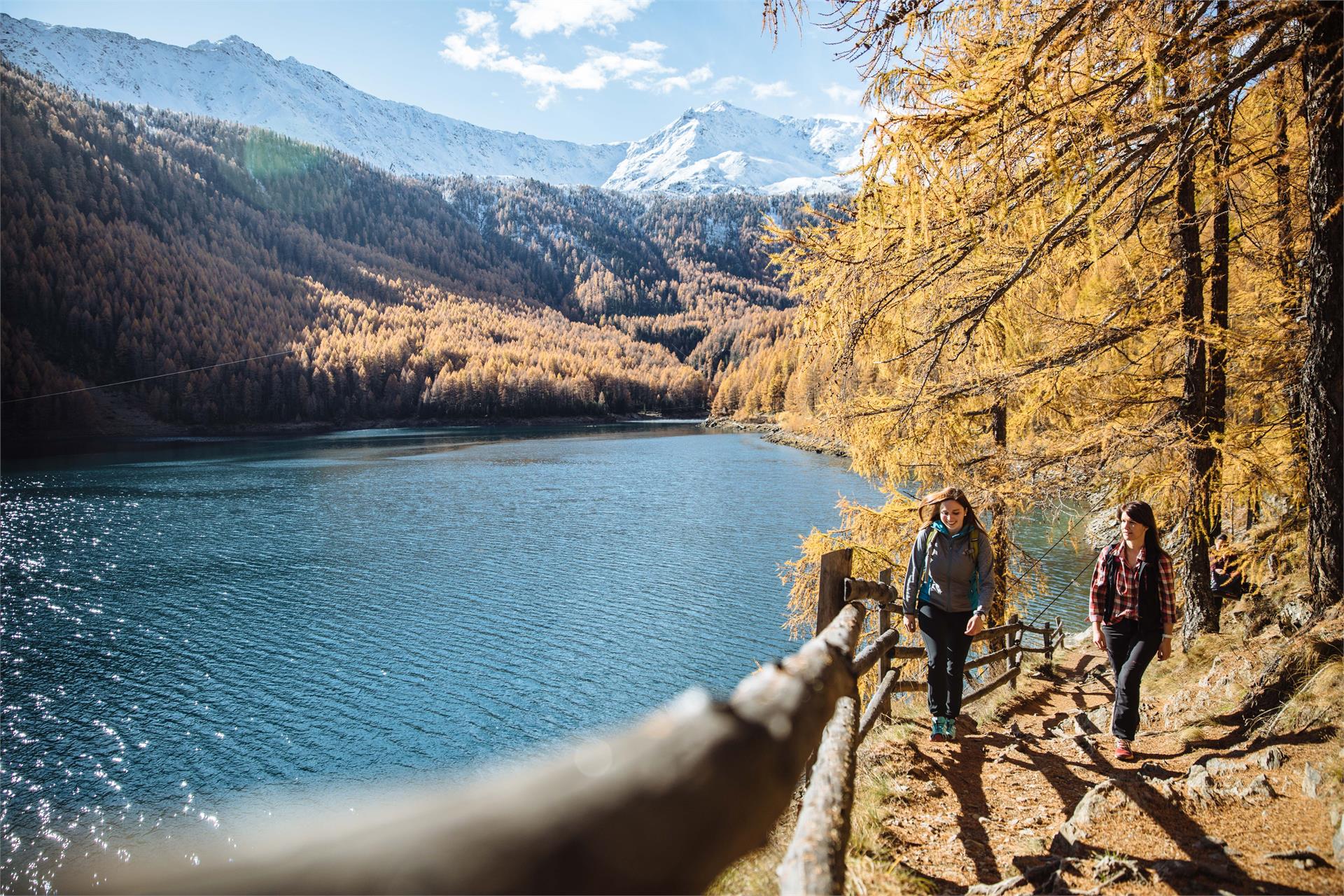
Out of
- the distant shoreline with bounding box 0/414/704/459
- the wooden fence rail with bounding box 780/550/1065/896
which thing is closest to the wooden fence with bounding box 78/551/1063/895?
the wooden fence rail with bounding box 780/550/1065/896

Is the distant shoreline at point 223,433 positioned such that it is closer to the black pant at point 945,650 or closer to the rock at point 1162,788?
the black pant at point 945,650

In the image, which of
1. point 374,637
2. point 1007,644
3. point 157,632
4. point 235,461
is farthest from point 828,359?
point 235,461

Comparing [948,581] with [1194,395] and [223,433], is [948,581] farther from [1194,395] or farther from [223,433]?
[223,433]

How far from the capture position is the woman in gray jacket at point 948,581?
18.1ft

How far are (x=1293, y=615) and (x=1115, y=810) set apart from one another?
4.19m

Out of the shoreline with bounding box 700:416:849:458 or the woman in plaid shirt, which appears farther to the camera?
the shoreline with bounding box 700:416:849:458

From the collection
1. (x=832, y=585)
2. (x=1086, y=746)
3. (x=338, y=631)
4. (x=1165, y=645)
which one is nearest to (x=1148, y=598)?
(x=1165, y=645)

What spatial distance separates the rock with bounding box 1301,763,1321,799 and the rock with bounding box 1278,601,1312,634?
2070mm

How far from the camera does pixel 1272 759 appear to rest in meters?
4.37

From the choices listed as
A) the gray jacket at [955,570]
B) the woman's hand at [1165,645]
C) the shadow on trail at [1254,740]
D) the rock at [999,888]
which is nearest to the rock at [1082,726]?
the shadow on trail at [1254,740]

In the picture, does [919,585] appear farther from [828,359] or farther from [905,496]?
[905,496]

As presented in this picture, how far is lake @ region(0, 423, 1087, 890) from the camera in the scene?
13.7 m

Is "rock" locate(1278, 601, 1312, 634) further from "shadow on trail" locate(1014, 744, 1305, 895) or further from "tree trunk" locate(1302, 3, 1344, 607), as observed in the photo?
"shadow on trail" locate(1014, 744, 1305, 895)

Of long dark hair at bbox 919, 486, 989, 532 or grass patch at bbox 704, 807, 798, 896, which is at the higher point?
long dark hair at bbox 919, 486, 989, 532
